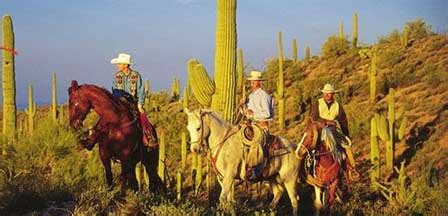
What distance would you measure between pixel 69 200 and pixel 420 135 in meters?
11.5

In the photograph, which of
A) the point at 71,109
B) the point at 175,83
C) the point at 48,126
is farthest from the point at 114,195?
the point at 175,83

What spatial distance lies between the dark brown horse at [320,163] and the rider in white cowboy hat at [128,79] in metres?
2.80

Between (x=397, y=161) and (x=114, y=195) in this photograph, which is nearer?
(x=114, y=195)

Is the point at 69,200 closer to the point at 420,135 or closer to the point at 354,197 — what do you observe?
the point at 354,197

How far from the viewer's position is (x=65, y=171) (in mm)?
14773

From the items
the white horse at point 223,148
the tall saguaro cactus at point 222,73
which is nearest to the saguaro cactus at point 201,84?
the tall saguaro cactus at point 222,73

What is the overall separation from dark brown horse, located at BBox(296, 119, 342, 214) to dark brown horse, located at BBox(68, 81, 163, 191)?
2.83 metres

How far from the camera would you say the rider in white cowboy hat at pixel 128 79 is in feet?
33.5

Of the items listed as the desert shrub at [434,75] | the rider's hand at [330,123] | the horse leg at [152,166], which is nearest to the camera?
the horse leg at [152,166]

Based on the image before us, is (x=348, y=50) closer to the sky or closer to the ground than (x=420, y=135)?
closer to the sky

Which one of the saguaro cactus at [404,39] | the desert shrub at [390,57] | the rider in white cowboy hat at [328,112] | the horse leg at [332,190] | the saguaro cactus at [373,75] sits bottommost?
the horse leg at [332,190]

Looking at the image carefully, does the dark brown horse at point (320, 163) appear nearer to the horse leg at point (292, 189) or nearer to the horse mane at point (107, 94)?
the horse leg at point (292, 189)

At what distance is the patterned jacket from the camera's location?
1020 cm

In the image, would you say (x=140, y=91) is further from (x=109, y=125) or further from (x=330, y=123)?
(x=330, y=123)
